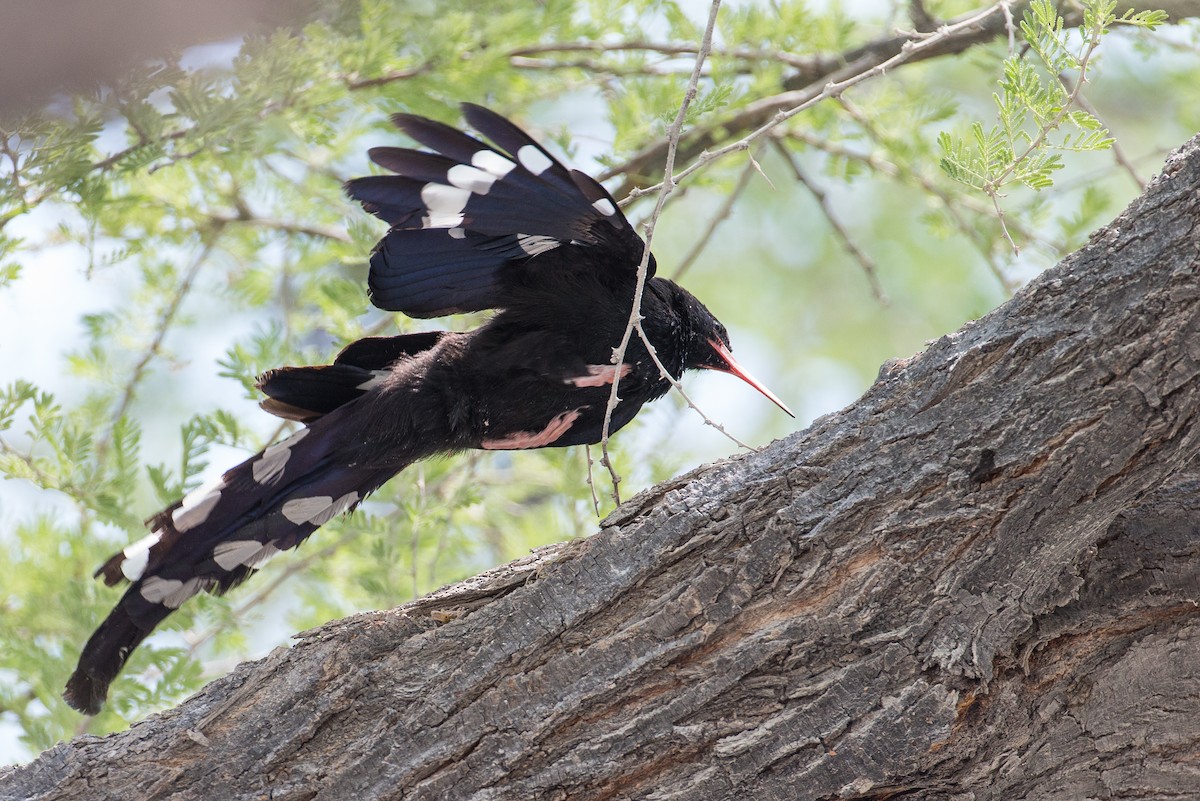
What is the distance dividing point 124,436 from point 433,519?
1018 millimetres

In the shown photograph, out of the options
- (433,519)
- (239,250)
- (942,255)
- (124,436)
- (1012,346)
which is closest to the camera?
(1012,346)

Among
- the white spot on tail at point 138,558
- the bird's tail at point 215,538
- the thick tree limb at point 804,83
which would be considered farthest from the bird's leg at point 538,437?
the white spot on tail at point 138,558

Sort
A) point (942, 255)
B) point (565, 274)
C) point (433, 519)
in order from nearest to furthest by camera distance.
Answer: point (565, 274)
point (433, 519)
point (942, 255)

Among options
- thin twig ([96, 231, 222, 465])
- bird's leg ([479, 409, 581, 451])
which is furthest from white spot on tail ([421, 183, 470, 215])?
thin twig ([96, 231, 222, 465])

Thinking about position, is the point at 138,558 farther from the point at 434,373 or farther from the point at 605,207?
the point at 605,207

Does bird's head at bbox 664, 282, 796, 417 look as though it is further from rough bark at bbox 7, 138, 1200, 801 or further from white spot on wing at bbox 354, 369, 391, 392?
rough bark at bbox 7, 138, 1200, 801

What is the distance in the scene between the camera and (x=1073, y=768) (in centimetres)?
205

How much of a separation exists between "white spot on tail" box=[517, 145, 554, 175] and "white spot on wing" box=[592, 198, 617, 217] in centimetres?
15

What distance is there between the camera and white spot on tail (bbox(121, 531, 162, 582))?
2666 mm

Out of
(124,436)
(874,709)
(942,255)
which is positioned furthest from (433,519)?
(942,255)

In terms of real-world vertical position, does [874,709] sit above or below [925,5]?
below

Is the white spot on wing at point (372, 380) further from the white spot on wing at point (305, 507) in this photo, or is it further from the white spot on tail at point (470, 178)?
the white spot on tail at point (470, 178)

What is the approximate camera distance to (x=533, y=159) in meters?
2.47

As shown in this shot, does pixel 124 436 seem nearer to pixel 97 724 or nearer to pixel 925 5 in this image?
pixel 97 724
